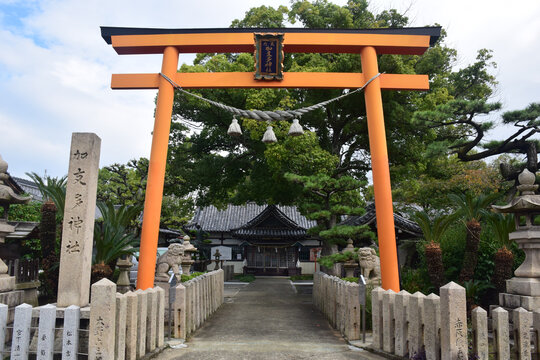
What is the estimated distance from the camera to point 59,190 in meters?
8.13

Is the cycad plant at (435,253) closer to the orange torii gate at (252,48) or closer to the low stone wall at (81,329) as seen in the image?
Answer: the orange torii gate at (252,48)

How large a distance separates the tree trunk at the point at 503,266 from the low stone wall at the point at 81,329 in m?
6.95

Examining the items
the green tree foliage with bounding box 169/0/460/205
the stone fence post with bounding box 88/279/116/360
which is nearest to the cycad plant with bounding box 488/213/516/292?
the green tree foliage with bounding box 169/0/460/205

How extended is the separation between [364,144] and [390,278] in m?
8.13

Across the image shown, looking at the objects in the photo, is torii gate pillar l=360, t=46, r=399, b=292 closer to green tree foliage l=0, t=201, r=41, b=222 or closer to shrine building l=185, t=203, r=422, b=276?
green tree foliage l=0, t=201, r=41, b=222

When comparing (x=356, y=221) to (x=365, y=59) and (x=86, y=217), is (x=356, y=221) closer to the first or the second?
(x=365, y=59)

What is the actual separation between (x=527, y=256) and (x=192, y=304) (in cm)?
615

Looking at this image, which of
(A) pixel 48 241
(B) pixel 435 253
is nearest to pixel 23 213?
(A) pixel 48 241

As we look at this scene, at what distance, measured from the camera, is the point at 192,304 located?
7.53 metres

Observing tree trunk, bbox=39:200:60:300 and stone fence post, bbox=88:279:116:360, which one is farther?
tree trunk, bbox=39:200:60:300

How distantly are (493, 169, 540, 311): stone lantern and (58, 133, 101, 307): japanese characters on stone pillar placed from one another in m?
6.76

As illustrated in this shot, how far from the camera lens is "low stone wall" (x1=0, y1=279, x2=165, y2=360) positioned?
4449 mm

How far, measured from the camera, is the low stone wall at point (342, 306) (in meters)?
6.93

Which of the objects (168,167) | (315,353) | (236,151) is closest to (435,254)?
(315,353)
